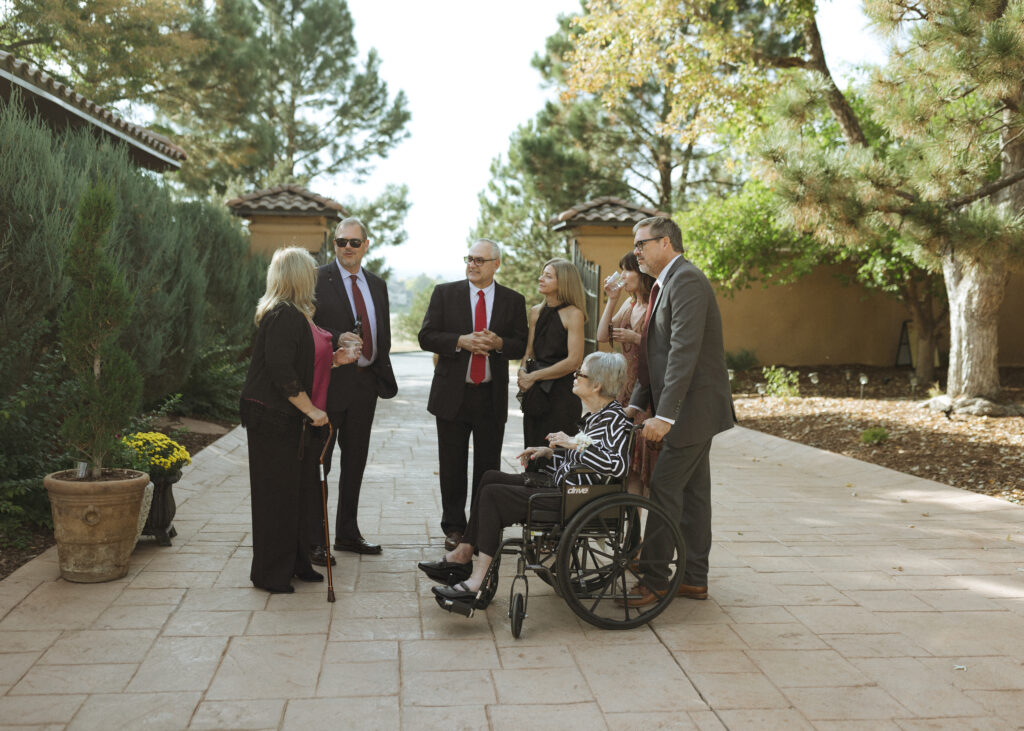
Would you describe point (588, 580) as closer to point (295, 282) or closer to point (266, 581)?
point (266, 581)

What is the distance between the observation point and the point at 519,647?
3625 mm

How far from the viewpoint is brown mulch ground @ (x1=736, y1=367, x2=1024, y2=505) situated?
7.54 m

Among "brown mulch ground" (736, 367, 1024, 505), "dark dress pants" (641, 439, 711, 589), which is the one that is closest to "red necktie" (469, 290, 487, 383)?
"dark dress pants" (641, 439, 711, 589)

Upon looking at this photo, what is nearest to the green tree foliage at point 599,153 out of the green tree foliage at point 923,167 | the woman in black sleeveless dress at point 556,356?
the green tree foliage at point 923,167

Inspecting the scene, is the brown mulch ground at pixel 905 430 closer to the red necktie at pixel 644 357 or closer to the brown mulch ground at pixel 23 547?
the red necktie at pixel 644 357

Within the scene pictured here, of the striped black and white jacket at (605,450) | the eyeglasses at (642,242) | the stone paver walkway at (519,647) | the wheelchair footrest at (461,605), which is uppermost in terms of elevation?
the eyeglasses at (642,242)

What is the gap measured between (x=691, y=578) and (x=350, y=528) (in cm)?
199

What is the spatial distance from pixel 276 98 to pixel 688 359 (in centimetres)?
2771

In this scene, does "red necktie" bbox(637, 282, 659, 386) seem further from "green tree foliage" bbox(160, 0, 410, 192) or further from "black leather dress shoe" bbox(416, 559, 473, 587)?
"green tree foliage" bbox(160, 0, 410, 192)

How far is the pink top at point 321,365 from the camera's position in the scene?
14.4 ft

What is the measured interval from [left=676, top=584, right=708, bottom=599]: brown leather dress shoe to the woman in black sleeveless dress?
1.23 metres

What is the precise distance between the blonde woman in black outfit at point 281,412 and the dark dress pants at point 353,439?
0.59 meters

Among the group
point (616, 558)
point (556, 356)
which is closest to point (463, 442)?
point (556, 356)

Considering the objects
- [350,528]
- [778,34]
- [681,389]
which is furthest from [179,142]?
[681,389]
